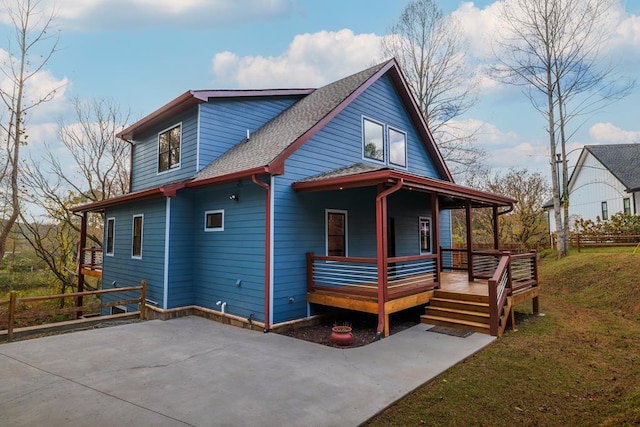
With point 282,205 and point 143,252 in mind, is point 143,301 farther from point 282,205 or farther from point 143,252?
point 282,205

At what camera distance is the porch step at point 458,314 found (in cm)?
698

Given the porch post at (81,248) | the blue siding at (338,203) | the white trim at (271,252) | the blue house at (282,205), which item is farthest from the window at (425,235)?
the porch post at (81,248)

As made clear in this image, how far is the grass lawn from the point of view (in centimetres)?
365

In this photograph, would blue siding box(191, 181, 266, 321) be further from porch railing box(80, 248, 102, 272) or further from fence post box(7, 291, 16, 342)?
porch railing box(80, 248, 102, 272)

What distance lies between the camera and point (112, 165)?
1892cm

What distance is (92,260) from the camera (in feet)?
45.2

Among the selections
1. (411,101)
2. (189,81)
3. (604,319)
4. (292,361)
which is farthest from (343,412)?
(189,81)

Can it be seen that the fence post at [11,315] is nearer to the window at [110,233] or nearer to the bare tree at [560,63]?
the window at [110,233]

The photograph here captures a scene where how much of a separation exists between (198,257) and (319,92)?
6461mm

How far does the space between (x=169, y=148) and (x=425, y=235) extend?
8.74m

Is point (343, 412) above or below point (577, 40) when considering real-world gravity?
below

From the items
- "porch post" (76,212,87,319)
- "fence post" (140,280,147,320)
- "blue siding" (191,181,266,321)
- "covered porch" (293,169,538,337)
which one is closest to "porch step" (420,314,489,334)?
"covered porch" (293,169,538,337)

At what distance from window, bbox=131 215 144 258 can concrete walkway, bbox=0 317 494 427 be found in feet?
11.4

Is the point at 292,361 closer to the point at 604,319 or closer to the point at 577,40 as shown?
the point at 604,319
